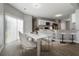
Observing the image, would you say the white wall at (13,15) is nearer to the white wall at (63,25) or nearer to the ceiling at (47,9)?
the ceiling at (47,9)

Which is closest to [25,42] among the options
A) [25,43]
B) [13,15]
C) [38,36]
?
[25,43]

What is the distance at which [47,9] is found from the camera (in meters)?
2.17

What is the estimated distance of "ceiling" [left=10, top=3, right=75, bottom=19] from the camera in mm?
2127

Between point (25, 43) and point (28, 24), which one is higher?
point (28, 24)

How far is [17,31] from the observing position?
7.13 feet


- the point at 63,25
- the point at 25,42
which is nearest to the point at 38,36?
the point at 25,42

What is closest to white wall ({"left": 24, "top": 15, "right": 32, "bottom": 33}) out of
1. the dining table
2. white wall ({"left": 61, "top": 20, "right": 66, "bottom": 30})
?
the dining table

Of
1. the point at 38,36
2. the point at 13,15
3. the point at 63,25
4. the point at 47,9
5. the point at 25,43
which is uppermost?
the point at 47,9

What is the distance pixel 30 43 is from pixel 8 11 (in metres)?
0.73

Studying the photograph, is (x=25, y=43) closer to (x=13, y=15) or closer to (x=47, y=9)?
(x=13, y=15)

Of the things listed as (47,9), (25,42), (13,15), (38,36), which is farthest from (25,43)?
(47,9)

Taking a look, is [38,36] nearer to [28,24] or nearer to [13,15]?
[28,24]

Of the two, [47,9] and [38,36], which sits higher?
[47,9]

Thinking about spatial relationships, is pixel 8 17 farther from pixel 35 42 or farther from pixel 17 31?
pixel 35 42
